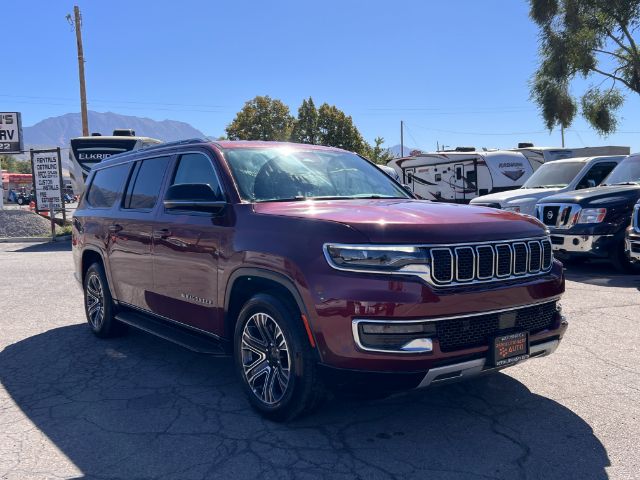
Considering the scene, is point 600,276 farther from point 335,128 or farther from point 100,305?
point 335,128

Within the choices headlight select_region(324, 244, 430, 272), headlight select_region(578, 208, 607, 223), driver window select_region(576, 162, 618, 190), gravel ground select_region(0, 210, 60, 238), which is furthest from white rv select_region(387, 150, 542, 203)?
headlight select_region(324, 244, 430, 272)

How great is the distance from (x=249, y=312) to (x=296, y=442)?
896mm

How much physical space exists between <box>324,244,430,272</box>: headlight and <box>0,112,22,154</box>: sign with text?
25.1 meters

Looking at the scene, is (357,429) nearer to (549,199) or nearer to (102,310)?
(102,310)

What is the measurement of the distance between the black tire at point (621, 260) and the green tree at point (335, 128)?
4848 cm

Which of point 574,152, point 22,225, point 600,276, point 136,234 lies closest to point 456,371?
point 136,234

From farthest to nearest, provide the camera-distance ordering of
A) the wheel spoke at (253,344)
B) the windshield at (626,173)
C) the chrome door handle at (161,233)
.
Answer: the windshield at (626,173)
the chrome door handle at (161,233)
the wheel spoke at (253,344)

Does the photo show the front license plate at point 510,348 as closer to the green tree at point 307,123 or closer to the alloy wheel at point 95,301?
the alloy wheel at point 95,301

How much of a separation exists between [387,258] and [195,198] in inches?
65.6

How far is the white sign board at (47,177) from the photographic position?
824 inches

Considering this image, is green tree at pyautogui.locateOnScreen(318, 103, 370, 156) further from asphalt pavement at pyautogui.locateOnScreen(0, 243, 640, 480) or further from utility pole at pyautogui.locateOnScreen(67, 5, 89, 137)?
asphalt pavement at pyautogui.locateOnScreen(0, 243, 640, 480)

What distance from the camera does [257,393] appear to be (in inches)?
163

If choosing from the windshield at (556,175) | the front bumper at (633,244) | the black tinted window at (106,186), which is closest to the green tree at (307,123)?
the windshield at (556,175)

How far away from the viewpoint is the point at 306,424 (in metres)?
4.00
